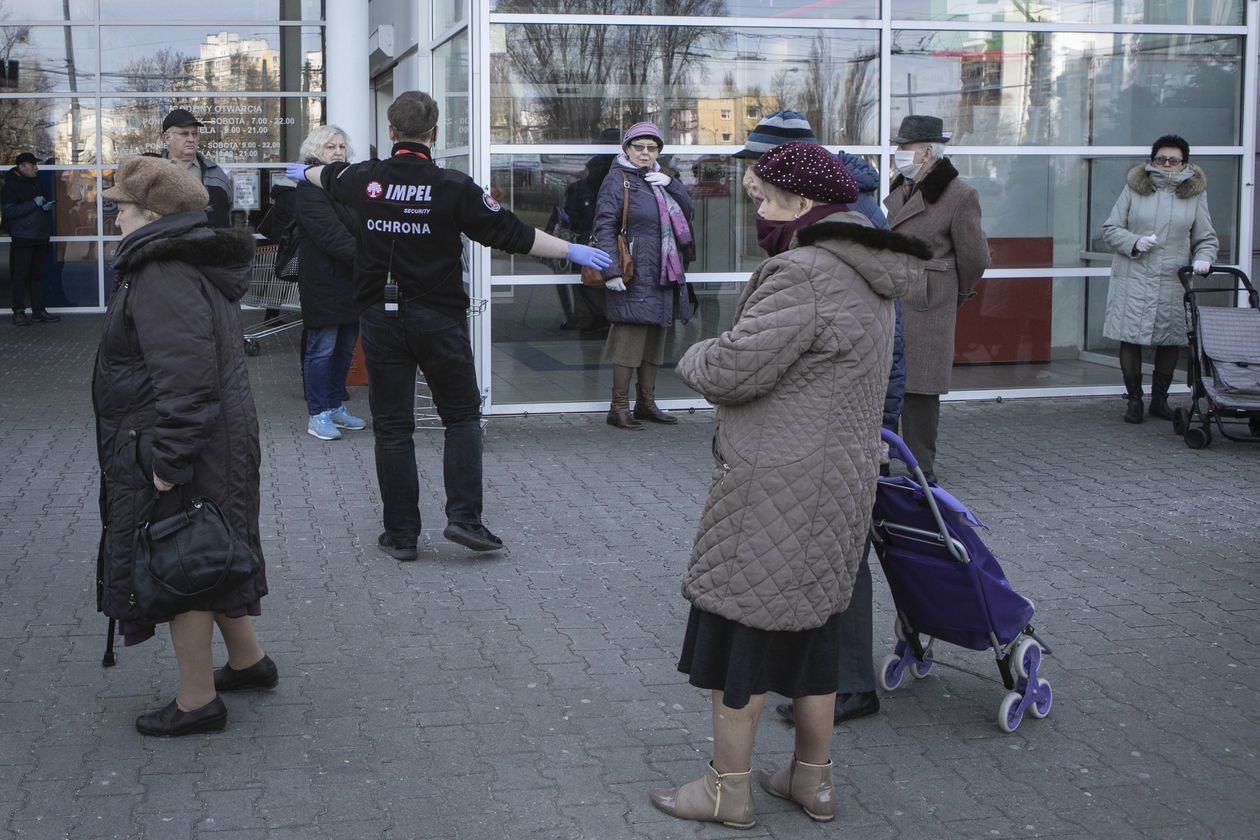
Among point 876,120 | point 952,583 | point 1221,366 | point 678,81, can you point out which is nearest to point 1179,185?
point 1221,366

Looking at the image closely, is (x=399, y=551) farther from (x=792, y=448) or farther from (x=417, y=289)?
(x=792, y=448)

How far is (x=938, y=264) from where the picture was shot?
7.56 m

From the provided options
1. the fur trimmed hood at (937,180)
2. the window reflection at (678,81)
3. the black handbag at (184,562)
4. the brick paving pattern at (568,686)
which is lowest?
the brick paving pattern at (568,686)

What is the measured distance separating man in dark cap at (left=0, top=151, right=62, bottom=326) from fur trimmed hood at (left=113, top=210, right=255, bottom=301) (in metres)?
11.8

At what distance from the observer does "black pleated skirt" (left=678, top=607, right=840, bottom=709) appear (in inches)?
145

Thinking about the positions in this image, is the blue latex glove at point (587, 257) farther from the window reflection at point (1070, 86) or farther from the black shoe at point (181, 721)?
the window reflection at point (1070, 86)

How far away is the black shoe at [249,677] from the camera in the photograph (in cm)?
473

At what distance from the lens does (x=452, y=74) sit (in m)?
10.6

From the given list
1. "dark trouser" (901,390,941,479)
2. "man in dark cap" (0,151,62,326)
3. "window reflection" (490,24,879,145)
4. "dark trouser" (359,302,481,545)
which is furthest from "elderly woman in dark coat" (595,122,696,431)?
"man in dark cap" (0,151,62,326)

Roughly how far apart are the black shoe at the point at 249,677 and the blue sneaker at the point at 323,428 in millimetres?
4382

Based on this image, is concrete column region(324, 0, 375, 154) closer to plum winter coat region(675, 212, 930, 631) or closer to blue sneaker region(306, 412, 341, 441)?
blue sneaker region(306, 412, 341, 441)

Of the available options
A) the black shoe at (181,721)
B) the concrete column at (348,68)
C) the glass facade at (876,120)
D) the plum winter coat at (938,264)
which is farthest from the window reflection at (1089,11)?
the black shoe at (181,721)

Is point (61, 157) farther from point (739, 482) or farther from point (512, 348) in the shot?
point (739, 482)

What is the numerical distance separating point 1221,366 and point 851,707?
215 inches
